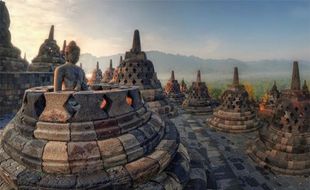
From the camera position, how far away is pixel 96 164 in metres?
3.13

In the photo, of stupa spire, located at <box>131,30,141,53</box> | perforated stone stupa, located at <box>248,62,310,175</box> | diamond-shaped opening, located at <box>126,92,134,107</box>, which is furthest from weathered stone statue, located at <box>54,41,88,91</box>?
perforated stone stupa, located at <box>248,62,310,175</box>

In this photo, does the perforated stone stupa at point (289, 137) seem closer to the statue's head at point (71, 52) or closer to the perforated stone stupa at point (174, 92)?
the statue's head at point (71, 52)

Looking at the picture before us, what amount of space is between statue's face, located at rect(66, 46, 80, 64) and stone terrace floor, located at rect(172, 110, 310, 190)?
3.98 metres

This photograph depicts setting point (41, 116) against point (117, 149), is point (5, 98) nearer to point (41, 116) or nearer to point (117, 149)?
point (41, 116)

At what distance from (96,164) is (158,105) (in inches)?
284

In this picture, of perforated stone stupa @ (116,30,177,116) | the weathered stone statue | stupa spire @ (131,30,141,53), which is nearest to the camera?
the weathered stone statue

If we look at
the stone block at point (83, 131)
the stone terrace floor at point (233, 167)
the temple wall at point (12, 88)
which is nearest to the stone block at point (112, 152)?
the stone block at point (83, 131)

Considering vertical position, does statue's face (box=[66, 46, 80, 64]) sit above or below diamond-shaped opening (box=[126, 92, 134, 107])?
above

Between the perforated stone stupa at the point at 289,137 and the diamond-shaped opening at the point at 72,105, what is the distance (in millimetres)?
7001

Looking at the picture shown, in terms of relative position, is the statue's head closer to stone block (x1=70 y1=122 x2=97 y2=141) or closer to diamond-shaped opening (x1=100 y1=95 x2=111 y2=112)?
diamond-shaped opening (x1=100 y1=95 x2=111 y2=112)

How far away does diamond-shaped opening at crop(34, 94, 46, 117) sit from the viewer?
356 centimetres

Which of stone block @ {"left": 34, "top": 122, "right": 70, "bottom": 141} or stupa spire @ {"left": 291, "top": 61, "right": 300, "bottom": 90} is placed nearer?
stone block @ {"left": 34, "top": 122, "right": 70, "bottom": 141}

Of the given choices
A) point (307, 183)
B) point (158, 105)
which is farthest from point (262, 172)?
point (158, 105)

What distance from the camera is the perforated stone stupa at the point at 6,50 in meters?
14.5
